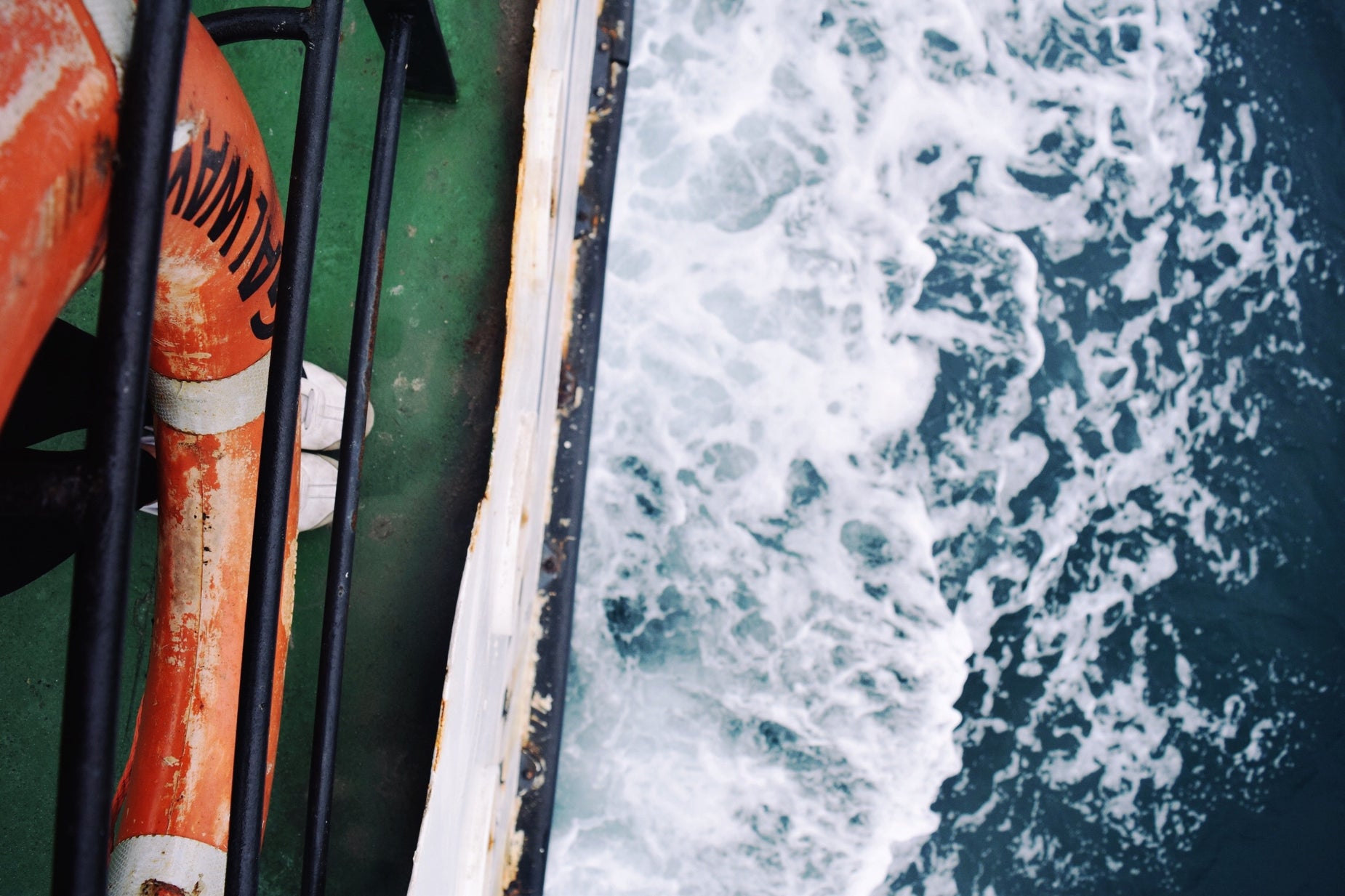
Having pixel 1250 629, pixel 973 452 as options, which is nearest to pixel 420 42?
pixel 973 452

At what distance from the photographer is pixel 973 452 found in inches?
94.0

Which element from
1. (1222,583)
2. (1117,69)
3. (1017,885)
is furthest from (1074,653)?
(1117,69)

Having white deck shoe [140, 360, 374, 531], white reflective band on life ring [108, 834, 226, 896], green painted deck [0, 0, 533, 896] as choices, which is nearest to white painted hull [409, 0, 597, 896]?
green painted deck [0, 0, 533, 896]

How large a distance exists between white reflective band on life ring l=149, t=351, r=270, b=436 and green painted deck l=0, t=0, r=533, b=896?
55 centimetres

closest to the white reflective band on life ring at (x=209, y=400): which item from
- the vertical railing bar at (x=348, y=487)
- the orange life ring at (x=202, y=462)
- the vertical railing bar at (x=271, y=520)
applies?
the orange life ring at (x=202, y=462)

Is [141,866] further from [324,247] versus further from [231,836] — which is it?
[324,247]

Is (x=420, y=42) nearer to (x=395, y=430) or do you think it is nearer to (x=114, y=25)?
(x=395, y=430)

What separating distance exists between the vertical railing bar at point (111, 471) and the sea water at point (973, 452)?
5.86 ft

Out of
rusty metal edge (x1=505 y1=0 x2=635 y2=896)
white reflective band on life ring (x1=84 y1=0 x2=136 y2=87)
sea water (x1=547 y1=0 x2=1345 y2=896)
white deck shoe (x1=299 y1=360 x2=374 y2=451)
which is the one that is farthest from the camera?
sea water (x1=547 y1=0 x2=1345 y2=896)

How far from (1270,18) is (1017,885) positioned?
299 cm

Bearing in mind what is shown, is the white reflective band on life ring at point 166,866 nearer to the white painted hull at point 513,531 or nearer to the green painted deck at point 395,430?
the white painted hull at point 513,531

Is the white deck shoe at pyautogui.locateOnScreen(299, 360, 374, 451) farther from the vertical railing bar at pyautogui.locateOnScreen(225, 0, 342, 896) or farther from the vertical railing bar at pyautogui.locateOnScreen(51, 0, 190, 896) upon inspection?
the vertical railing bar at pyautogui.locateOnScreen(51, 0, 190, 896)

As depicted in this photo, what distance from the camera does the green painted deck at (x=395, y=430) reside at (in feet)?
5.45

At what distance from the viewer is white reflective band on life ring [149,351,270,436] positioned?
1.09 metres
